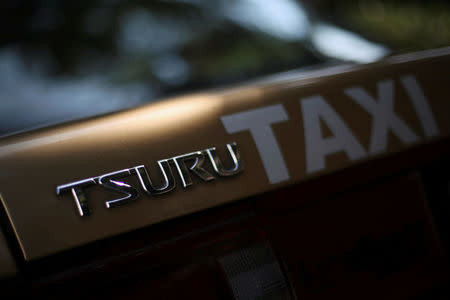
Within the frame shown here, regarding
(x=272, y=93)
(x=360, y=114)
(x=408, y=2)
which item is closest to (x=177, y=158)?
(x=272, y=93)

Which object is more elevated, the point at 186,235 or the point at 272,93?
the point at 272,93

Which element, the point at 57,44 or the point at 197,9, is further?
the point at 197,9

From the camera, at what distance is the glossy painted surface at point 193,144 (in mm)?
760

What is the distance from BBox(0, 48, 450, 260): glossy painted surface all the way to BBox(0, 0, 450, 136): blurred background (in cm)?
14

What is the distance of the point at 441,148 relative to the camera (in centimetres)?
106

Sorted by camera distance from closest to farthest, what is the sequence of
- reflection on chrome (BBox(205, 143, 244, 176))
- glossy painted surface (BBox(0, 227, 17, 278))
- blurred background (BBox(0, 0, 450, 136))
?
glossy painted surface (BBox(0, 227, 17, 278)) → reflection on chrome (BBox(205, 143, 244, 176)) → blurred background (BBox(0, 0, 450, 136))

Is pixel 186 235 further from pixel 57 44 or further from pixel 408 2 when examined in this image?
pixel 408 2

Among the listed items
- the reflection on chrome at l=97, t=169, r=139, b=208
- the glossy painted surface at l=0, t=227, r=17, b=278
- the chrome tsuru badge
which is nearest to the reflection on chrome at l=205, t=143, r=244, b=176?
the chrome tsuru badge

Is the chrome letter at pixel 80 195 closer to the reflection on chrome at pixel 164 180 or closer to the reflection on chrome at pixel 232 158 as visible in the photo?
the reflection on chrome at pixel 164 180

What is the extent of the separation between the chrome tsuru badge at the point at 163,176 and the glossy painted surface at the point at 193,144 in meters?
0.01

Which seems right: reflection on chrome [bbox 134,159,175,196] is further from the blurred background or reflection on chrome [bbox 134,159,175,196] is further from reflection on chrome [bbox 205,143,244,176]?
the blurred background

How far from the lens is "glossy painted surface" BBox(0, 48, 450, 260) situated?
2.49 ft

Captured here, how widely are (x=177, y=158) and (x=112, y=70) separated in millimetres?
506

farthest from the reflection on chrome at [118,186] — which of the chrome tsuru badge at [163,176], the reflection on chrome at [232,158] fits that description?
the reflection on chrome at [232,158]
